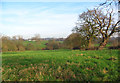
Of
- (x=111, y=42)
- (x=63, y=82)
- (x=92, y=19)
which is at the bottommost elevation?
(x=63, y=82)

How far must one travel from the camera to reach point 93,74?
17.2ft

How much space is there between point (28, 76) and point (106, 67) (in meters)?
4.43

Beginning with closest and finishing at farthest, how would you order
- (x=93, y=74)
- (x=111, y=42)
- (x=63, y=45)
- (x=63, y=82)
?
1. (x=63, y=82)
2. (x=93, y=74)
3. (x=111, y=42)
4. (x=63, y=45)

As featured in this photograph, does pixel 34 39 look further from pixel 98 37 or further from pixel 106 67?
pixel 106 67

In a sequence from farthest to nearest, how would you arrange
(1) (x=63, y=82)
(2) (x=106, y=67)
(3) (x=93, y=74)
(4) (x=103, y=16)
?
(4) (x=103, y=16) → (2) (x=106, y=67) → (3) (x=93, y=74) → (1) (x=63, y=82)

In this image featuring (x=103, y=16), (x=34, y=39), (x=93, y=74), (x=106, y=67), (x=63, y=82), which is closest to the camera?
(x=63, y=82)

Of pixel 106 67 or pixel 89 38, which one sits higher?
pixel 89 38

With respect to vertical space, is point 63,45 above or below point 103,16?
below

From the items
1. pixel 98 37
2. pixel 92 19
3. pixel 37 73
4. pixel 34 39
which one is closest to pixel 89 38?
pixel 98 37

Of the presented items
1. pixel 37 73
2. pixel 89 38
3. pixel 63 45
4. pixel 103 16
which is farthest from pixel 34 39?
pixel 37 73

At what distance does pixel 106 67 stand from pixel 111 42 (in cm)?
1832

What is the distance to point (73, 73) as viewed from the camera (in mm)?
5406

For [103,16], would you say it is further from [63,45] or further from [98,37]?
[63,45]

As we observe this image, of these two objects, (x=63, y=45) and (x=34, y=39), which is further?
(x=34, y=39)
